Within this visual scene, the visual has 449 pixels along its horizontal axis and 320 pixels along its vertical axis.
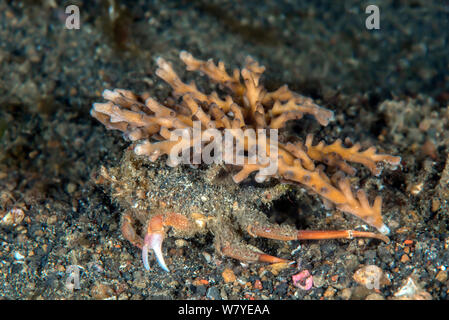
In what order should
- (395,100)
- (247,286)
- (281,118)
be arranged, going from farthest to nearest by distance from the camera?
(395,100)
(281,118)
(247,286)

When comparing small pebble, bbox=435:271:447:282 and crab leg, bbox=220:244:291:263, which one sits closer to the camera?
small pebble, bbox=435:271:447:282

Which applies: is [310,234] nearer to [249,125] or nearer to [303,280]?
[303,280]

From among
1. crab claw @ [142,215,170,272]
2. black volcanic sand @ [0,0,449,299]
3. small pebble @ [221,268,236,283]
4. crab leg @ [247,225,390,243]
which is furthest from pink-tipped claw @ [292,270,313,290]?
crab claw @ [142,215,170,272]

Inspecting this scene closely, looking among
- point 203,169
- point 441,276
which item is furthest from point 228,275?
point 441,276

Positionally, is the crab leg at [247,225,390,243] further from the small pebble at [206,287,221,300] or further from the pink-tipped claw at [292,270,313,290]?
the small pebble at [206,287,221,300]

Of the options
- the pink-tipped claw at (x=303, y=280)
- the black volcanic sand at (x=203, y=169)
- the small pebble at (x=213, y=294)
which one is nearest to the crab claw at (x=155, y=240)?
the black volcanic sand at (x=203, y=169)
